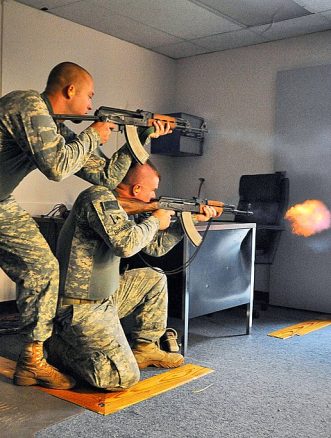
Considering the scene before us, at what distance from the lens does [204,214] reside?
2.77 meters

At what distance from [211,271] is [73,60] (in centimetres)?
237

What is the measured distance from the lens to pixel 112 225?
7.40 ft

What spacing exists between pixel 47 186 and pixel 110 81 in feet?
3.85

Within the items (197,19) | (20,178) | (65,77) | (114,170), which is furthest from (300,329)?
(197,19)

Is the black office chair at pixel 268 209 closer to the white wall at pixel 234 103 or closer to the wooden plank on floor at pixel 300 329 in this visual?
the white wall at pixel 234 103

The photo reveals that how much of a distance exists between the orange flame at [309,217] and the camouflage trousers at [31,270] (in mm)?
2757

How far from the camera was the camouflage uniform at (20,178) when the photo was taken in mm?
2146

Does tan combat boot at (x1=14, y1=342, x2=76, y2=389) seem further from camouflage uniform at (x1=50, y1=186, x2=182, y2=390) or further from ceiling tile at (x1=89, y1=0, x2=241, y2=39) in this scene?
ceiling tile at (x1=89, y1=0, x2=241, y2=39)

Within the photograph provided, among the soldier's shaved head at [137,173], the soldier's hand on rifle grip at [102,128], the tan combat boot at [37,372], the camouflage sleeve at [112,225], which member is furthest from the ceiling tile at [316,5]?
the tan combat boot at [37,372]

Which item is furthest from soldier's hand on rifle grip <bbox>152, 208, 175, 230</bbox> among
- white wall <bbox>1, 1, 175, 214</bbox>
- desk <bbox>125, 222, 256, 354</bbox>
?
white wall <bbox>1, 1, 175, 214</bbox>

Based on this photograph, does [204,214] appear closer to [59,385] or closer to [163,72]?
[59,385]

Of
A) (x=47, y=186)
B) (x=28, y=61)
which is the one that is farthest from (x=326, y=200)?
(x=28, y=61)

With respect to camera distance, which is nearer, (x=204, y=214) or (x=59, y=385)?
(x=59, y=385)

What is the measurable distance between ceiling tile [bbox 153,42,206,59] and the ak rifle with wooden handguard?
2687 mm
